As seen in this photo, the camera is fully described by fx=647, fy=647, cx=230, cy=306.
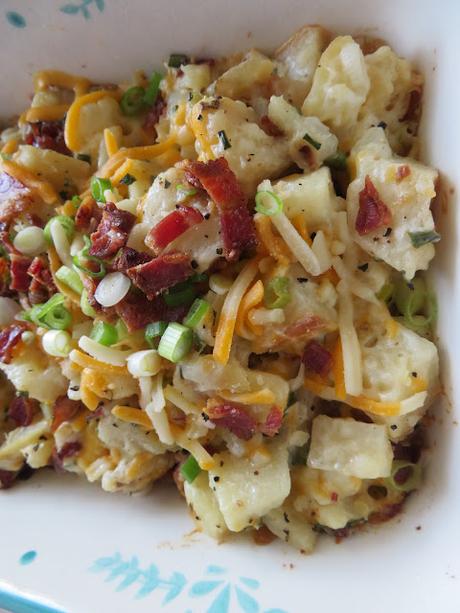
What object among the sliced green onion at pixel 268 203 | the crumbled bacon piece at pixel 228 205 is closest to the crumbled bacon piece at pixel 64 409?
the crumbled bacon piece at pixel 228 205

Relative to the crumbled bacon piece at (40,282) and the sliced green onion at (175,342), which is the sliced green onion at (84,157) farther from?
the sliced green onion at (175,342)

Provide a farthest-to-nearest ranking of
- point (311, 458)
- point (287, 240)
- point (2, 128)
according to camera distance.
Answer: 1. point (2, 128)
2. point (311, 458)
3. point (287, 240)

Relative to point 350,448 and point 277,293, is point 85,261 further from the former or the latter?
point 350,448

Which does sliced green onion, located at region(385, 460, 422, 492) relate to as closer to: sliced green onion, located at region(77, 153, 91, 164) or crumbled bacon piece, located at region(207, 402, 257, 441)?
crumbled bacon piece, located at region(207, 402, 257, 441)

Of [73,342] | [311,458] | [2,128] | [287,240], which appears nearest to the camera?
[287,240]

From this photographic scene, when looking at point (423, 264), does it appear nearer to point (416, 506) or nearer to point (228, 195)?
point (228, 195)

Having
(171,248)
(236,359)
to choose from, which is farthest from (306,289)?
(171,248)

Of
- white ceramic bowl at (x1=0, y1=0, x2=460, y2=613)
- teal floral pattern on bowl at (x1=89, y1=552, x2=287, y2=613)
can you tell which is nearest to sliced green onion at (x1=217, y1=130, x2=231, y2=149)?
white ceramic bowl at (x1=0, y1=0, x2=460, y2=613)
